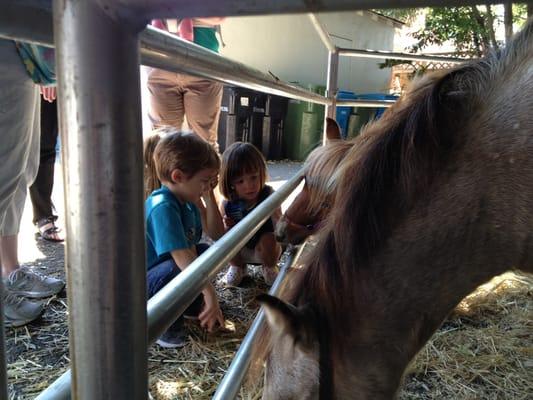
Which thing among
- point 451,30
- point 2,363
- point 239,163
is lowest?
point 239,163

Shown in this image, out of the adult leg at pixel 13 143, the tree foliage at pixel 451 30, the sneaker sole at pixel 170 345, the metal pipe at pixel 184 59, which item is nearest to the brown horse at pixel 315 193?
the metal pipe at pixel 184 59

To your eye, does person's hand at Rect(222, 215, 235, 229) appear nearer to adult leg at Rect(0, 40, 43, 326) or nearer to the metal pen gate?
adult leg at Rect(0, 40, 43, 326)

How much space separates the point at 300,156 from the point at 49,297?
5.33m

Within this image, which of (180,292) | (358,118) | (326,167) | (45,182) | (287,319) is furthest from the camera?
(358,118)

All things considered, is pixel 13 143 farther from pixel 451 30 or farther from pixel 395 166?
pixel 451 30

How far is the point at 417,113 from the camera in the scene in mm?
706

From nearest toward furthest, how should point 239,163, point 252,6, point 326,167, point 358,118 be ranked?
point 252,6, point 326,167, point 239,163, point 358,118

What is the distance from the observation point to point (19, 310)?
1682 mm

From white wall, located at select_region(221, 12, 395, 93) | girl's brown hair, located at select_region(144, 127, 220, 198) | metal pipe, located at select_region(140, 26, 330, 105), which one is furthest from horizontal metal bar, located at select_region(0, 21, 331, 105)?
white wall, located at select_region(221, 12, 395, 93)

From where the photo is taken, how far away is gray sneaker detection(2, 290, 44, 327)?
165cm

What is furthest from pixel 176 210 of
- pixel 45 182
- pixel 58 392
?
pixel 45 182

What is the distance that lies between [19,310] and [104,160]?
1.66 meters

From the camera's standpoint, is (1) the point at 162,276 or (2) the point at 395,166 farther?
(1) the point at 162,276

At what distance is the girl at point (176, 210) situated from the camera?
1557mm
